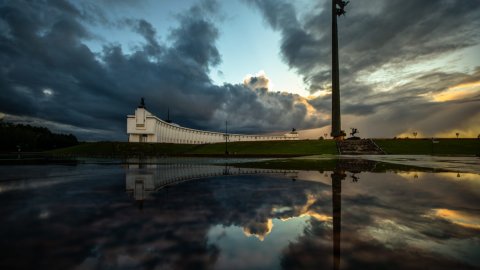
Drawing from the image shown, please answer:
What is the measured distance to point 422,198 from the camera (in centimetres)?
792

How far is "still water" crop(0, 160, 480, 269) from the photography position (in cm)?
367

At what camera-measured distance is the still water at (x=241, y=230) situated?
12.0 feet

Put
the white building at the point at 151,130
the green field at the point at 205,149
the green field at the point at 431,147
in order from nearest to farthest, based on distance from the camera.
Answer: the green field at the point at 431,147, the green field at the point at 205,149, the white building at the point at 151,130

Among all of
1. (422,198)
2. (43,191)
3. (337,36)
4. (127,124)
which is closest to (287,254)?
(422,198)

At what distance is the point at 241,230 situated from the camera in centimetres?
512

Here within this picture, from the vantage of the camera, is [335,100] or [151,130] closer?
[335,100]

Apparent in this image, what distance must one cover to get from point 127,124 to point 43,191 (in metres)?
86.2

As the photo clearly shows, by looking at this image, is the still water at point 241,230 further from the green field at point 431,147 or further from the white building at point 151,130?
the white building at point 151,130

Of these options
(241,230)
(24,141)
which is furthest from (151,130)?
(241,230)

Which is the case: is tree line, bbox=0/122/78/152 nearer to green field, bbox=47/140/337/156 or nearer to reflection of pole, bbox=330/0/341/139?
green field, bbox=47/140/337/156

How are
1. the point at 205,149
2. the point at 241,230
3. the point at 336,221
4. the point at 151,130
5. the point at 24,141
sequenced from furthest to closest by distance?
the point at 24,141, the point at 151,130, the point at 205,149, the point at 336,221, the point at 241,230

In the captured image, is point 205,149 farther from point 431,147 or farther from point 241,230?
point 241,230

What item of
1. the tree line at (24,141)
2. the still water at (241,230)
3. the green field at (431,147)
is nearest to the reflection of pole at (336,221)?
the still water at (241,230)

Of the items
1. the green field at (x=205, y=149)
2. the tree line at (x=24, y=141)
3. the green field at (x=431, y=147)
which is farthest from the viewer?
the tree line at (x=24, y=141)
